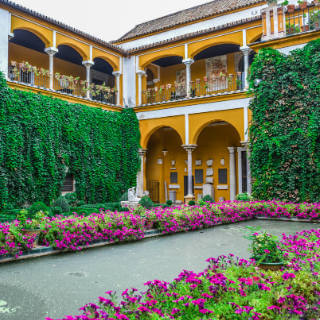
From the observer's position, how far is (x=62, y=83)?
16.6m

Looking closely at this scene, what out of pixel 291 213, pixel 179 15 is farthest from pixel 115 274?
pixel 179 15

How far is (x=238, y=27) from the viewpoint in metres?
14.8

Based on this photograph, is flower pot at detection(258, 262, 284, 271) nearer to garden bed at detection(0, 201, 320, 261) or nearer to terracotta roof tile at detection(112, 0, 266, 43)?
garden bed at detection(0, 201, 320, 261)

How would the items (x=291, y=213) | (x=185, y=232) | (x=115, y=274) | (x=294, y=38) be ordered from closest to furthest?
(x=115, y=274) < (x=185, y=232) < (x=291, y=213) < (x=294, y=38)

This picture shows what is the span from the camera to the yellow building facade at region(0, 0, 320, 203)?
1421 centimetres

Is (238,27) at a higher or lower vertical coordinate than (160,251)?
higher

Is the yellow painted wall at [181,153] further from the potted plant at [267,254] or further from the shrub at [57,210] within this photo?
the potted plant at [267,254]

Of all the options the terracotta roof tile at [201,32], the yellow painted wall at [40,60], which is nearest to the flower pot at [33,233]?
the yellow painted wall at [40,60]

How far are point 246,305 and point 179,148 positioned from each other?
16.1 metres

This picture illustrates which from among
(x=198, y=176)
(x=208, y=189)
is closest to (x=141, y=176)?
(x=198, y=176)

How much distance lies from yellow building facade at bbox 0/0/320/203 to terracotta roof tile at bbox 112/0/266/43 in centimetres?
8

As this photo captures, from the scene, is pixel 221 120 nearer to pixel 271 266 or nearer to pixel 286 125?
pixel 286 125

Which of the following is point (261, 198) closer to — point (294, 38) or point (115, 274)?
point (294, 38)

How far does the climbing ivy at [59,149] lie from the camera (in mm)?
11914
